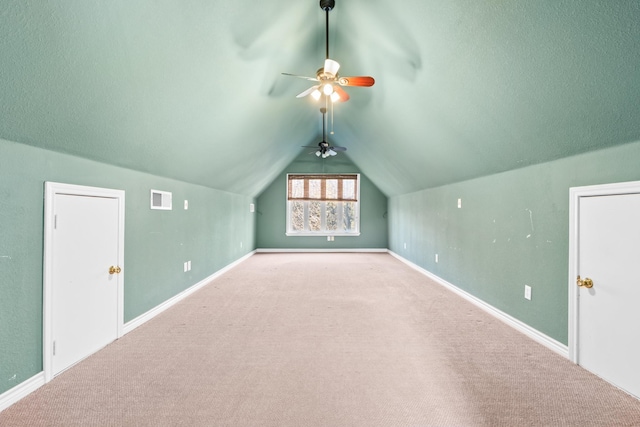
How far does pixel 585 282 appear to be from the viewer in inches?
83.2

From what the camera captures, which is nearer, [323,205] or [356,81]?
[356,81]

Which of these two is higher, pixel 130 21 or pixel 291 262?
pixel 130 21

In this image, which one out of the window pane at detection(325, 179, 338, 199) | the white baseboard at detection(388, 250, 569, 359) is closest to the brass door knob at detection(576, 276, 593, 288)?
the white baseboard at detection(388, 250, 569, 359)

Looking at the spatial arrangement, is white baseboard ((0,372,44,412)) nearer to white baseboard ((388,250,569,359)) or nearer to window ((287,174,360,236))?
white baseboard ((388,250,569,359))

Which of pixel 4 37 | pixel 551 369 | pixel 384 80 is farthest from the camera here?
pixel 384 80

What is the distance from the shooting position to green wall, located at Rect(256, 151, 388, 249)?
27.1ft

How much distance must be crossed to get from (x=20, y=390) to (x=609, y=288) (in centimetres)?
408

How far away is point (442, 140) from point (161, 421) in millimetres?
3672

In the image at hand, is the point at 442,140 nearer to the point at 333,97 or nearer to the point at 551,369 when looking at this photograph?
the point at 333,97

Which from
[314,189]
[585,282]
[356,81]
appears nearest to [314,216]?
[314,189]

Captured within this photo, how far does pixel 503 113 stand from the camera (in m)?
2.34

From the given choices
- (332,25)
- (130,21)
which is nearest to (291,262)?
(332,25)

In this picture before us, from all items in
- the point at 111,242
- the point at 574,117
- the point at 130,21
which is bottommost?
the point at 111,242

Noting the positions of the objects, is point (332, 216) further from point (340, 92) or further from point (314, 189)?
point (340, 92)
